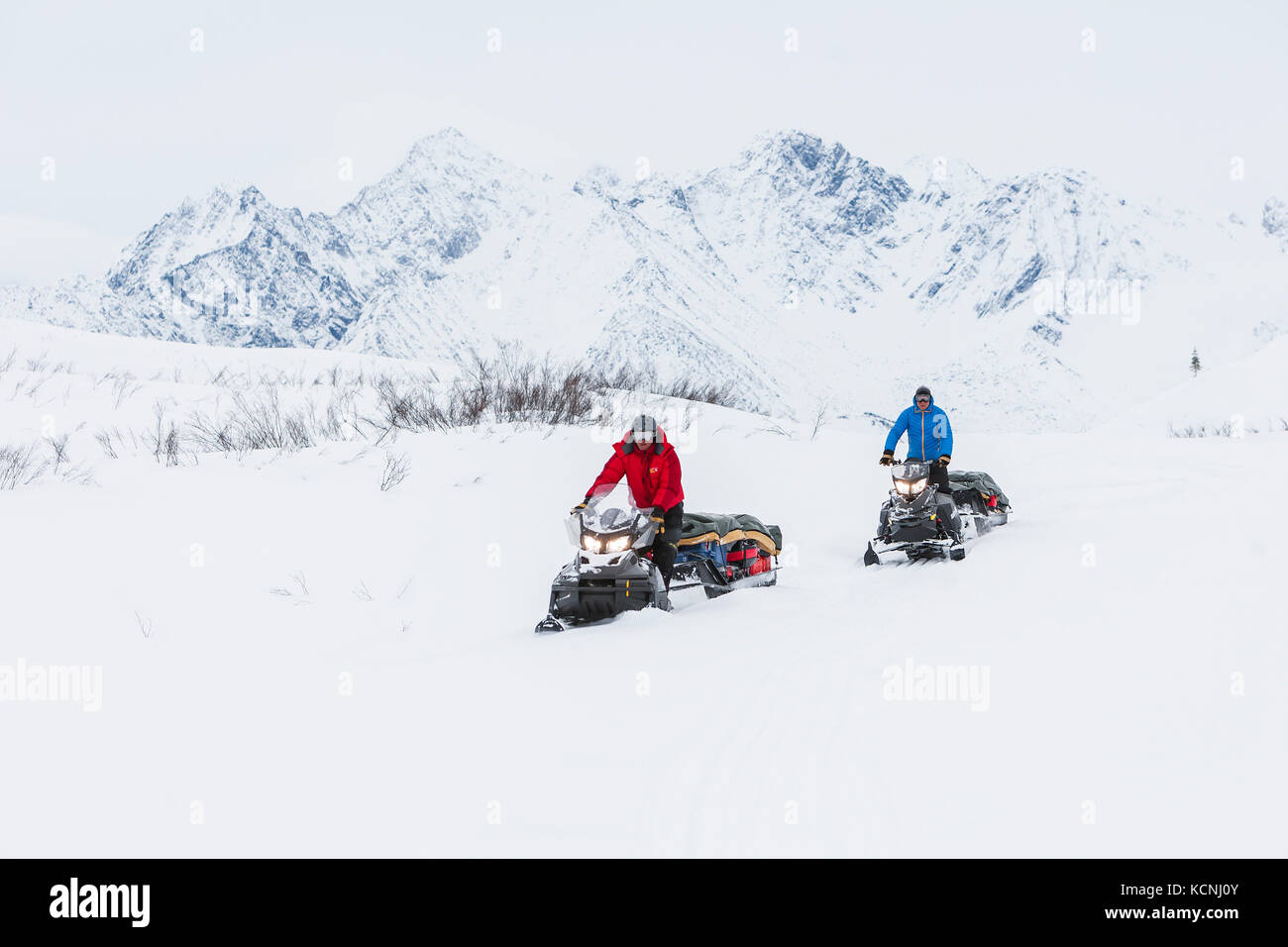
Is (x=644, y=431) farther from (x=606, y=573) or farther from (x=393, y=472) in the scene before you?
(x=393, y=472)

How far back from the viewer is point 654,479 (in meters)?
7.27

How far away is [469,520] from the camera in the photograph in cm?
966

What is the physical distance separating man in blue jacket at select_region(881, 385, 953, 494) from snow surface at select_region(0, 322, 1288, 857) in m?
1.15

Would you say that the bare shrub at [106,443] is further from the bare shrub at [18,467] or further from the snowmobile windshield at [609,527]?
the snowmobile windshield at [609,527]

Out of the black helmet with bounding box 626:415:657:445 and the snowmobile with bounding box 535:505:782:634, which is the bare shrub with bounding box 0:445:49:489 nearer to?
the snowmobile with bounding box 535:505:782:634

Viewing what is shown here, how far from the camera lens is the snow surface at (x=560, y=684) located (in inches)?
129

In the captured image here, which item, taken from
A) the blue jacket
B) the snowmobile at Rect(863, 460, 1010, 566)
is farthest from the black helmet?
the blue jacket

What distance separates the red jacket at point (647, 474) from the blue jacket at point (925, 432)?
156 inches

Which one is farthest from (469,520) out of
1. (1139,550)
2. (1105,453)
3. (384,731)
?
(1105,453)

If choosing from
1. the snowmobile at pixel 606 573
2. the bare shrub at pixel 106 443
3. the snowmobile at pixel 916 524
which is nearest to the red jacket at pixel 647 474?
the snowmobile at pixel 606 573

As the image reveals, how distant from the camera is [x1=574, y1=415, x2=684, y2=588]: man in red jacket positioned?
23.6 ft
